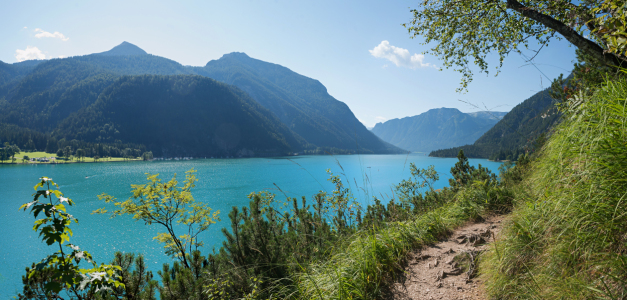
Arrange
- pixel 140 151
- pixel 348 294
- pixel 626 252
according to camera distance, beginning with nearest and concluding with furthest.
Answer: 1. pixel 626 252
2. pixel 348 294
3. pixel 140 151

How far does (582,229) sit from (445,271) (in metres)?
1.36

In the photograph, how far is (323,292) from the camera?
2.57 m

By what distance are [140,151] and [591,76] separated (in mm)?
Answer: 186360

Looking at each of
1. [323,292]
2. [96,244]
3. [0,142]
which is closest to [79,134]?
[0,142]

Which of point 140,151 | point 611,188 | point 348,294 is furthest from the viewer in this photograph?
point 140,151

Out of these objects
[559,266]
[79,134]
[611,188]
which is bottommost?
[559,266]

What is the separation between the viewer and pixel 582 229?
72.5 inches

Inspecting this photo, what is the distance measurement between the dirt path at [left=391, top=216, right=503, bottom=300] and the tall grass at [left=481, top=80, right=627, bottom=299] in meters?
0.25

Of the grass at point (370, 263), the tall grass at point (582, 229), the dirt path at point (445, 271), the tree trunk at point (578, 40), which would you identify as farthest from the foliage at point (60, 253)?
the tree trunk at point (578, 40)

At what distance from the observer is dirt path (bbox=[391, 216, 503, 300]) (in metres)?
2.51

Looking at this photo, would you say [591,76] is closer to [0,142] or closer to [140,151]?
[140,151]

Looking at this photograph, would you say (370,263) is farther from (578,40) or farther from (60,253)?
(578,40)

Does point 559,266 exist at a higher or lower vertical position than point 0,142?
lower

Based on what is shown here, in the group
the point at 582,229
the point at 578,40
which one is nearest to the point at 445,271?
the point at 582,229
